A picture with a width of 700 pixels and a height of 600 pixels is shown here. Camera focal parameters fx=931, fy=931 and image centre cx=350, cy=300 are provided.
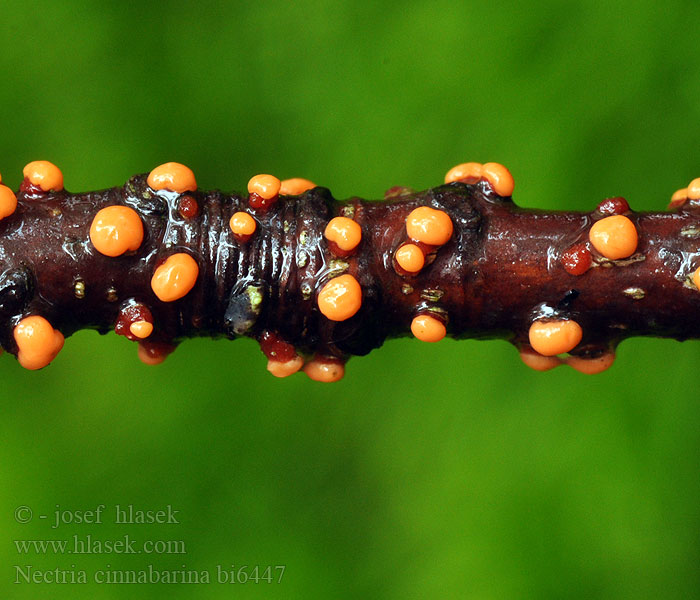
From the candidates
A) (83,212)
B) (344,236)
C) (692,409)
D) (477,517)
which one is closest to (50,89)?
(83,212)

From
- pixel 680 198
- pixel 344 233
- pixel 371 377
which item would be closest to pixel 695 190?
pixel 680 198

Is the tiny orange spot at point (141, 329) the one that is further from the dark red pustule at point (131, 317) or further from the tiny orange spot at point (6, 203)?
the tiny orange spot at point (6, 203)

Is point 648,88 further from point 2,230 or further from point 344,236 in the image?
point 2,230

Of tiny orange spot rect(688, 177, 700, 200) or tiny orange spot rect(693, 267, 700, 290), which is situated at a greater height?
tiny orange spot rect(688, 177, 700, 200)

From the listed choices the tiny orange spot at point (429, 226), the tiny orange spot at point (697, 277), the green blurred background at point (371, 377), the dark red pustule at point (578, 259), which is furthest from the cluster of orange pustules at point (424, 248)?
the green blurred background at point (371, 377)

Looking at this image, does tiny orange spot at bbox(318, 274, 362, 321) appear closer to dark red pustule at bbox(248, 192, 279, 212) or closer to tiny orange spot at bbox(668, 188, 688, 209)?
dark red pustule at bbox(248, 192, 279, 212)

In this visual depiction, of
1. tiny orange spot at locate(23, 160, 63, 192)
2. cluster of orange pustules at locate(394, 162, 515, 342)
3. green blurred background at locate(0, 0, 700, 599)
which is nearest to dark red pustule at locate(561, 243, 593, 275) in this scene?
cluster of orange pustules at locate(394, 162, 515, 342)
